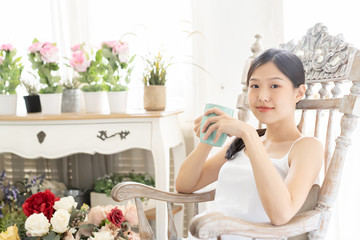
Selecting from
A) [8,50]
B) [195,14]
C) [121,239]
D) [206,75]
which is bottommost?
[121,239]

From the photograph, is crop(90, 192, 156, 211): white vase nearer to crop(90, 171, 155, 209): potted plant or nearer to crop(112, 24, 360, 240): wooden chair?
crop(90, 171, 155, 209): potted plant

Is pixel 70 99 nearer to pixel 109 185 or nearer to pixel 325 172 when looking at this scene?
pixel 109 185

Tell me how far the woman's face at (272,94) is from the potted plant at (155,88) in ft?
3.26

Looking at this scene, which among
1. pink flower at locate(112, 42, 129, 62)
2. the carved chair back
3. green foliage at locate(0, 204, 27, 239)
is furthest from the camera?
pink flower at locate(112, 42, 129, 62)

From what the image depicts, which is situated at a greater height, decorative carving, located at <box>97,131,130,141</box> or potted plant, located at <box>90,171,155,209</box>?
decorative carving, located at <box>97,131,130,141</box>

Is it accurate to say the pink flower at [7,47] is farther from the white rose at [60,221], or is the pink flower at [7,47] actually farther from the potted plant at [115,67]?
the white rose at [60,221]

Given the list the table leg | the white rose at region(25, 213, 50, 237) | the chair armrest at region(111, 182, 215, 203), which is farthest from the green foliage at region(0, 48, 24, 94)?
the chair armrest at region(111, 182, 215, 203)

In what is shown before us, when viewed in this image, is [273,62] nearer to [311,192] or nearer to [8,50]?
[311,192]

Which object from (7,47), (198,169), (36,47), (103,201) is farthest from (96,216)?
(7,47)

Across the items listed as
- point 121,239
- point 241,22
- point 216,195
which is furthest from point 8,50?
point 216,195

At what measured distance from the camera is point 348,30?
187cm

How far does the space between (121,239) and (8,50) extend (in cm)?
141

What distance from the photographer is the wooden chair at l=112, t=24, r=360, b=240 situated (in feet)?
3.14

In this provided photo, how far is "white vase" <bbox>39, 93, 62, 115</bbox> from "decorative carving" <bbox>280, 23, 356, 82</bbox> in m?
1.31
